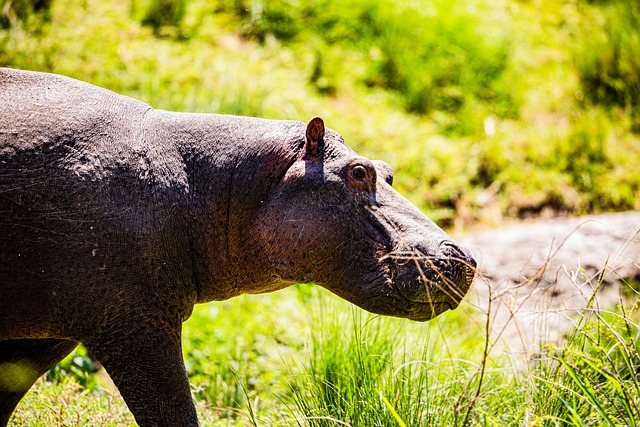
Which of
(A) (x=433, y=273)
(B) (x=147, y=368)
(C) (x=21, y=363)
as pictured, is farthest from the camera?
(C) (x=21, y=363)

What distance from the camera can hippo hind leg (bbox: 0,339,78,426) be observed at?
310 centimetres

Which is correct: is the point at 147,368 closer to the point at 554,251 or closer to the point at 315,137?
the point at 315,137

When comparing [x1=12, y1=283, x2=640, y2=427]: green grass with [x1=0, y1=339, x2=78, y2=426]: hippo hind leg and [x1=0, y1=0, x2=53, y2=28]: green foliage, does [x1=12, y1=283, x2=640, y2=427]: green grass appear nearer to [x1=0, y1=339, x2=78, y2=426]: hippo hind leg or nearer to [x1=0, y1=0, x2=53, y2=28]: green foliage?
[x1=0, y1=339, x2=78, y2=426]: hippo hind leg

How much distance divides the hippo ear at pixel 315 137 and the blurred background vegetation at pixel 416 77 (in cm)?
390

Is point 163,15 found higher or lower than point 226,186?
higher

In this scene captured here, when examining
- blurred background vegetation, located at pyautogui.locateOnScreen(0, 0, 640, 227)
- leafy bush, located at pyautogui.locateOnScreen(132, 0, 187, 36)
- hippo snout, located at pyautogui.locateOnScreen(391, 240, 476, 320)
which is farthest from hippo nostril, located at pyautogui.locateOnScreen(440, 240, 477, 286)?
leafy bush, located at pyautogui.locateOnScreen(132, 0, 187, 36)

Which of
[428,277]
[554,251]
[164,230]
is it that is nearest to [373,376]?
[428,277]

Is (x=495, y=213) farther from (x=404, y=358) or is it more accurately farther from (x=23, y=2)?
(x=23, y=2)

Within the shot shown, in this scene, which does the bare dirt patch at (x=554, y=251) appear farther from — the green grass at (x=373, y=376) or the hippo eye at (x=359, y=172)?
the hippo eye at (x=359, y=172)

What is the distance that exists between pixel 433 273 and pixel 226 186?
849 millimetres

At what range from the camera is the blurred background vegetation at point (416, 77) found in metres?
7.39

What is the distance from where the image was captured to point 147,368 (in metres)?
2.71

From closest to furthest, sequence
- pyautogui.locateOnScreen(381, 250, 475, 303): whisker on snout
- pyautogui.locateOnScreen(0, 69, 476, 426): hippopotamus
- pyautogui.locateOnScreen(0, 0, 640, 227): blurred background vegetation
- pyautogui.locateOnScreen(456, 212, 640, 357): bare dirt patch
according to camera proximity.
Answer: pyautogui.locateOnScreen(0, 69, 476, 426): hippopotamus
pyautogui.locateOnScreen(381, 250, 475, 303): whisker on snout
pyautogui.locateOnScreen(456, 212, 640, 357): bare dirt patch
pyautogui.locateOnScreen(0, 0, 640, 227): blurred background vegetation

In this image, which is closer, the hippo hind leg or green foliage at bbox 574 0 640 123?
the hippo hind leg
